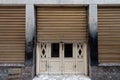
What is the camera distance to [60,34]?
8.20 meters

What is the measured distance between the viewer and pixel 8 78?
7.93m

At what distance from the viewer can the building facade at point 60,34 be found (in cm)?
797

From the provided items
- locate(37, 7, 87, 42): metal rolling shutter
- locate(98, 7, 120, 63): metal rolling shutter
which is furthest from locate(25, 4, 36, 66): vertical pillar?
locate(98, 7, 120, 63): metal rolling shutter

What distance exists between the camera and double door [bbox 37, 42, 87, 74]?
27.7 ft

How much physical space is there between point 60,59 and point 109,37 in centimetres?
235

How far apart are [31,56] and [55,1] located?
99.6 inches

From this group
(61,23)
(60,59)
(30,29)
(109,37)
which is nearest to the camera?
(30,29)

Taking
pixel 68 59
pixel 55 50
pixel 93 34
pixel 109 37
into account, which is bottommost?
pixel 68 59

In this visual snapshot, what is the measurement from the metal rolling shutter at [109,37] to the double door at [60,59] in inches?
32.8

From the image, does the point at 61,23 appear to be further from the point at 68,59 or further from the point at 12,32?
the point at 12,32

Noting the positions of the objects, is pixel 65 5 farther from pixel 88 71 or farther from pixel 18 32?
pixel 88 71

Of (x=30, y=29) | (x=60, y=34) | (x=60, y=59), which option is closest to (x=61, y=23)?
(x=60, y=34)

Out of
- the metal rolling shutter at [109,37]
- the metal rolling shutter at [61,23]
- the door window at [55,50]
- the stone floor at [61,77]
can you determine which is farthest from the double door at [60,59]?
the metal rolling shutter at [109,37]

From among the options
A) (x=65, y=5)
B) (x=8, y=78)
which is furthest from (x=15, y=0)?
(x=8, y=78)
